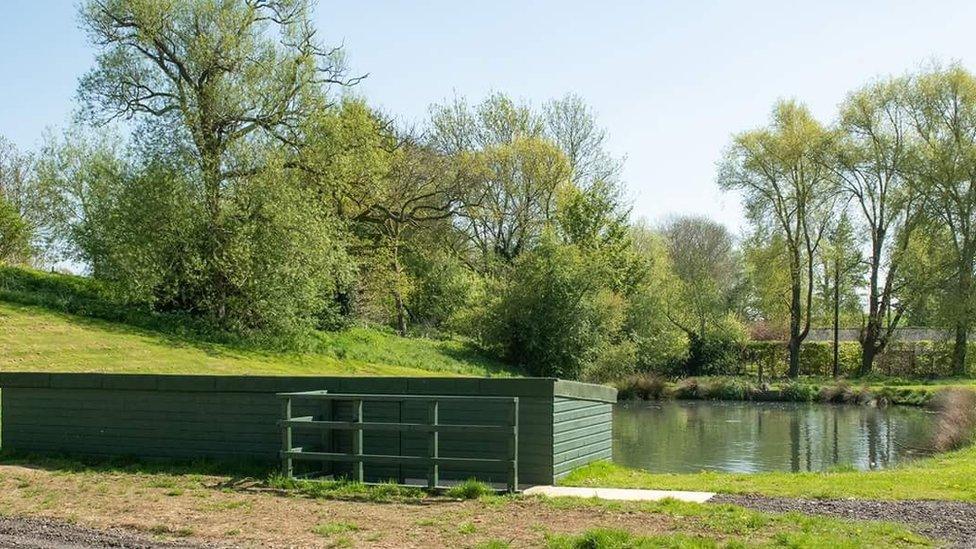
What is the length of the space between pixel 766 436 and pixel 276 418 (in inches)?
698

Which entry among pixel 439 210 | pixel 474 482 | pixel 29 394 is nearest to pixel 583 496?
pixel 474 482

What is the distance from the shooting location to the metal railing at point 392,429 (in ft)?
36.4

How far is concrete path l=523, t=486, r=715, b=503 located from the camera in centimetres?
1071

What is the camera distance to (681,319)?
52.5 metres

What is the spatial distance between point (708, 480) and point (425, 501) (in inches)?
183

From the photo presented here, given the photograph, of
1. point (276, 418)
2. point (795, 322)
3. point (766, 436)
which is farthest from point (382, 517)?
point (795, 322)

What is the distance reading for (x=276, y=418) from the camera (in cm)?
1317

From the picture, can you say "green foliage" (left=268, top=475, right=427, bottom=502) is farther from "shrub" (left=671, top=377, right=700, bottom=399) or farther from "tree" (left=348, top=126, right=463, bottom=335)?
"shrub" (left=671, top=377, right=700, bottom=399)

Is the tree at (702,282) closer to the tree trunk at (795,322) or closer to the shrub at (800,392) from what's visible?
the tree trunk at (795,322)

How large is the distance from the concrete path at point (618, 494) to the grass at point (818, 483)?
49 cm

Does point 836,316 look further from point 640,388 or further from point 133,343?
point 133,343

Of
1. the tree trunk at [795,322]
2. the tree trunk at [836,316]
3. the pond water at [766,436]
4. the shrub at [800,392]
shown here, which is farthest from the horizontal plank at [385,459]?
the tree trunk at [795,322]

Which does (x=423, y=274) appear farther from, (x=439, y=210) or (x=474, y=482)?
(x=474, y=482)

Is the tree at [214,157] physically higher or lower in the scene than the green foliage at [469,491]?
higher
